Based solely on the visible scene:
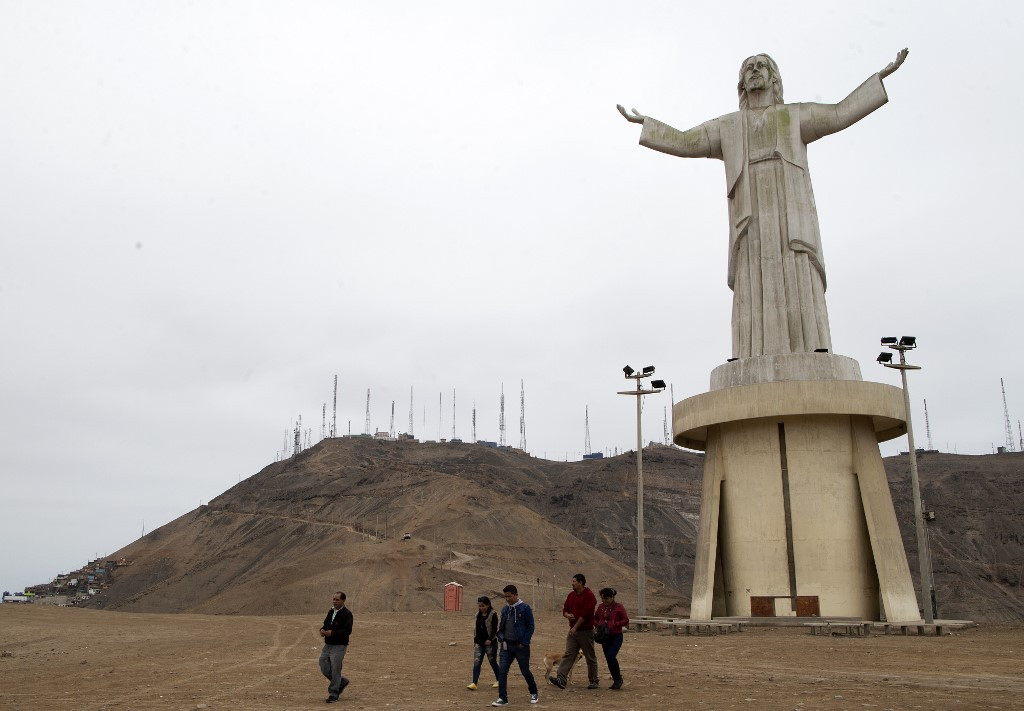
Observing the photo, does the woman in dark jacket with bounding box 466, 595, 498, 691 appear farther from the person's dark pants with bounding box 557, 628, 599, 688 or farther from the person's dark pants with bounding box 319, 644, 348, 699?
the person's dark pants with bounding box 319, 644, 348, 699

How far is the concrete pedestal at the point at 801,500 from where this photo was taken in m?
20.7

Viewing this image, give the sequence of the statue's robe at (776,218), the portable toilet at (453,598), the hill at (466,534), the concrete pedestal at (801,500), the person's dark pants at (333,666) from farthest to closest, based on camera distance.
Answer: the hill at (466,534) < the portable toilet at (453,598) < the statue's robe at (776,218) < the concrete pedestal at (801,500) < the person's dark pants at (333,666)

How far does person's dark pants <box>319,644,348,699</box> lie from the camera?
10641 mm

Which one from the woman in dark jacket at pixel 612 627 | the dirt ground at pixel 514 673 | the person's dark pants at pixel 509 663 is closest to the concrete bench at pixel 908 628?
the dirt ground at pixel 514 673

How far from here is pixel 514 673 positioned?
43.5 feet

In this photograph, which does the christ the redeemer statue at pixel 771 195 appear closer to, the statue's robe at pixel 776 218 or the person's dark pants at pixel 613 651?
the statue's robe at pixel 776 218

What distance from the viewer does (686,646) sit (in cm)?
1742

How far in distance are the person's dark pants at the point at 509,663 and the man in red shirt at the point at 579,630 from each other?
86 cm

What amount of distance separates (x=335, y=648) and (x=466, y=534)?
154 feet

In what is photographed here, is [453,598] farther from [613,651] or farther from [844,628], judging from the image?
[613,651]

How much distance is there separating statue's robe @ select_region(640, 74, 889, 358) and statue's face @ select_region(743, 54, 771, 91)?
67 cm

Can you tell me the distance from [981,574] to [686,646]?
5377 cm

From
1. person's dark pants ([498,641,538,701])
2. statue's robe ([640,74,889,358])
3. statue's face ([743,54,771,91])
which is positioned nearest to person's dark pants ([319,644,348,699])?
person's dark pants ([498,641,538,701])

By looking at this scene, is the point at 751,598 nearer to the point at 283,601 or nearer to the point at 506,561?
the point at 283,601
